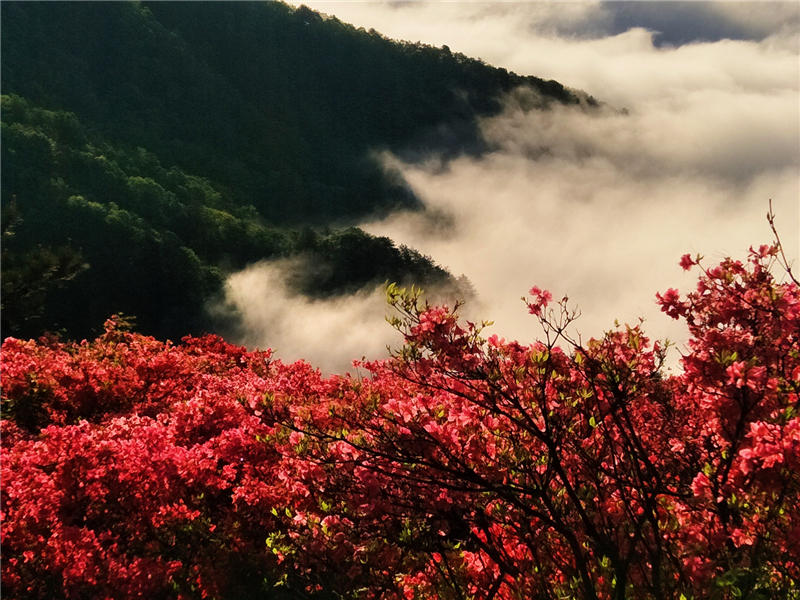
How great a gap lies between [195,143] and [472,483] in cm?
5878

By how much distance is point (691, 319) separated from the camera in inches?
200

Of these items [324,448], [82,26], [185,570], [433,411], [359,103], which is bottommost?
[185,570]

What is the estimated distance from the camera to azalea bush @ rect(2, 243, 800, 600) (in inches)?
159

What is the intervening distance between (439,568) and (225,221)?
131ft

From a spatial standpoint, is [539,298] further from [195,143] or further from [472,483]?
[195,143]

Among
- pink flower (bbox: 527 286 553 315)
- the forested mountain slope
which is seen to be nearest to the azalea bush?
pink flower (bbox: 527 286 553 315)

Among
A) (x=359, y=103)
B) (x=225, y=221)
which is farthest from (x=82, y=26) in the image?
(x=359, y=103)

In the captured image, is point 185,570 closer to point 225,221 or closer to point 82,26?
point 225,221

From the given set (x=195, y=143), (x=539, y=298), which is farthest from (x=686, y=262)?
(x=195, y=143)

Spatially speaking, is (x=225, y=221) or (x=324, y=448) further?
(x=225, y=221)

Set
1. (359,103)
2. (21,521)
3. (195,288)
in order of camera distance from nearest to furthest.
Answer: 1. (21,521)
2. (195,288)
3. (359,103)

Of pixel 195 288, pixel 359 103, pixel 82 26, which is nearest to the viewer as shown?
pixel 195 288

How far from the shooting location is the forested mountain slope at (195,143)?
3219cm

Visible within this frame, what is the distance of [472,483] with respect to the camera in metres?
4.39
